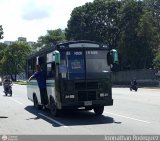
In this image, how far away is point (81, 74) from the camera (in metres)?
17.4

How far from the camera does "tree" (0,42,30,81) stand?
131375mm

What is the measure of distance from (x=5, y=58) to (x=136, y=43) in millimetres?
72398

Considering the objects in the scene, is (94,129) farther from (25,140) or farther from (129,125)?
(25,140)

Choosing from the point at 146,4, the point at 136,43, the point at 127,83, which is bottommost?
the point at 127,83

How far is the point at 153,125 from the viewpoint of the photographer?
14766 millimetres

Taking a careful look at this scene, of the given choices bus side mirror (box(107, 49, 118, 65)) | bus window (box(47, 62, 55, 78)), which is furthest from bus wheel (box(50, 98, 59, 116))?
bus side mirror (box(107, 49, 118, 65))

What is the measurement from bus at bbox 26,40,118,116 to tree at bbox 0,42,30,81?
11237 centimetres

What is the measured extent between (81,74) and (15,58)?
11747 cm

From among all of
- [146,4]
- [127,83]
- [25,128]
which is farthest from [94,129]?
[146,4]

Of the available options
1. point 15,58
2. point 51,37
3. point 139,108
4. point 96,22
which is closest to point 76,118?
point 139,108

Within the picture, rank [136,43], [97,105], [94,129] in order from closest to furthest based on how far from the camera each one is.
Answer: [94,129] → [97,105] → [136,43]

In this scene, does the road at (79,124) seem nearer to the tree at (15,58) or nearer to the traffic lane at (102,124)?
the traffic lane at (102,124)

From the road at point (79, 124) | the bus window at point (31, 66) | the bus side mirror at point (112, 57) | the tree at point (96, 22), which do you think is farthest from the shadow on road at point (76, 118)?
the tree at point (96, 22)

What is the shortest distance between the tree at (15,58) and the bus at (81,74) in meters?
112
